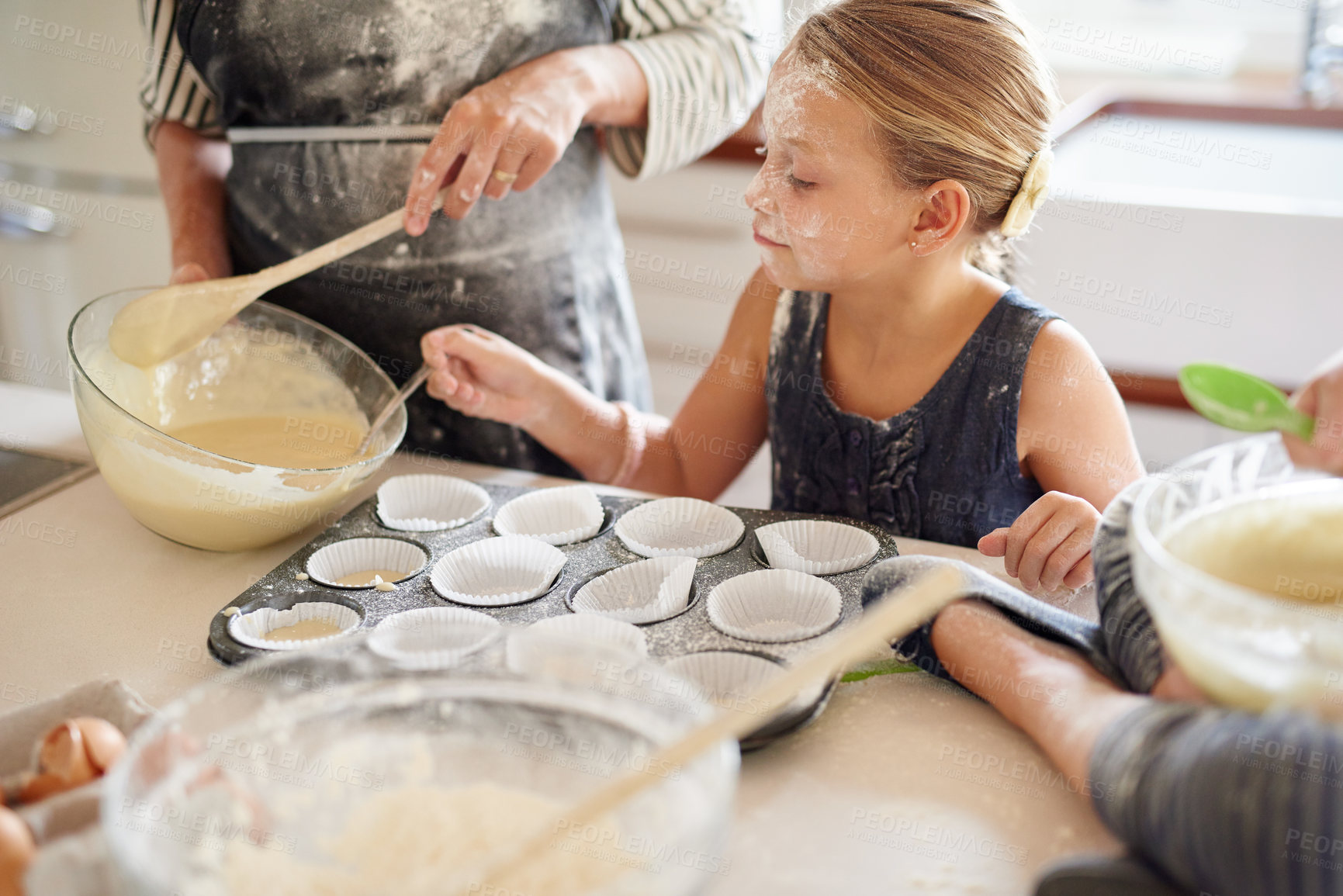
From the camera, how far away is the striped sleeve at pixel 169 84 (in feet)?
4.34

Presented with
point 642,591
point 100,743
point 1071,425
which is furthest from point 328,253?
A: point 1071,425

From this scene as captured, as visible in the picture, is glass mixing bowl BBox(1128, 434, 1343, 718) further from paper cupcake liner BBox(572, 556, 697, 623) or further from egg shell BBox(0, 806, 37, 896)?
egg shell BBox(0, 806, 37, 896)

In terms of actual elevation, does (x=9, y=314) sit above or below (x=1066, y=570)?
below

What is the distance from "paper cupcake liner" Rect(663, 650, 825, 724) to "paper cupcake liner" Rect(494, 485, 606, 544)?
0.89ft

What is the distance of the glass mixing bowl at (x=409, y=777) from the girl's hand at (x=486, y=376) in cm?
61

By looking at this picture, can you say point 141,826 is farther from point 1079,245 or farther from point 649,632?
point 1079,245

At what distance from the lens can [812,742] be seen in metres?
0.74

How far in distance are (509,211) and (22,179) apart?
7.27 feet

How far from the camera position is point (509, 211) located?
1354mm

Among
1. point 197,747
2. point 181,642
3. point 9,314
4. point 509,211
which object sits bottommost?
point 9,314

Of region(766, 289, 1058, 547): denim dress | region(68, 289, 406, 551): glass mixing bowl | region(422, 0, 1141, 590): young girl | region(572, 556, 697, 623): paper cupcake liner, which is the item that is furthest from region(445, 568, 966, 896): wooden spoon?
region(766, 289, 1058, 547): denim dress

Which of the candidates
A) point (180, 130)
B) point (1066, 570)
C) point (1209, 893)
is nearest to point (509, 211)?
point (180, 130)

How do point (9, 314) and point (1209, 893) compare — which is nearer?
point (1209, 893)

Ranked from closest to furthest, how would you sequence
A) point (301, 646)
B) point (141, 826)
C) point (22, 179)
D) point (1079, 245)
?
point (141, 826)
point (301, 646)
point (1079, 245)
point (22, 179)
